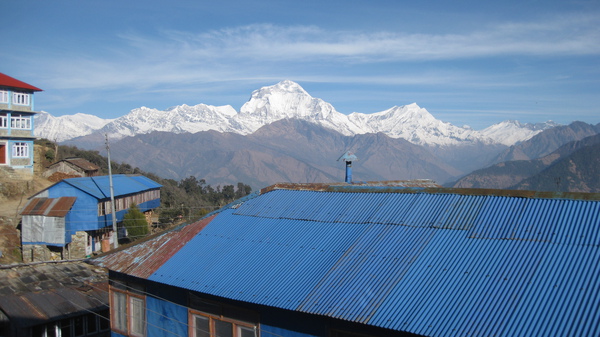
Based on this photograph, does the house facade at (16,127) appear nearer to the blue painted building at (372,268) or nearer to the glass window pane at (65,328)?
the glass window pane at (65,328)

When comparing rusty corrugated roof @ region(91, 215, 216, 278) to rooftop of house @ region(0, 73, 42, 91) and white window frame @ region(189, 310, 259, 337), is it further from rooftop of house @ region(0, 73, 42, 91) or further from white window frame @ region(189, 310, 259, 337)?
rooftop of house @ region(0, 73, 42, 91)

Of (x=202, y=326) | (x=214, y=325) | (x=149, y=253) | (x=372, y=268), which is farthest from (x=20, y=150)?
(x=372, y=268)

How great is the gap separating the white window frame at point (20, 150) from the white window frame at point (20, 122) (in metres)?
1.39

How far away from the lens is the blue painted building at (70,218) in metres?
30.9

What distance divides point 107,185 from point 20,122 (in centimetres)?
1371

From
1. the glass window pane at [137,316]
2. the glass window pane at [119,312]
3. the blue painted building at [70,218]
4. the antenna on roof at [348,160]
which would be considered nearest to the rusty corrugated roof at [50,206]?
the blue painted building at [70,218]

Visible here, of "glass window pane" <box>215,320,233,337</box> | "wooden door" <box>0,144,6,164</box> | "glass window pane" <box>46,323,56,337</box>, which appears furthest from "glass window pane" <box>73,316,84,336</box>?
"wooden door" <box>0,144,6,164</box>

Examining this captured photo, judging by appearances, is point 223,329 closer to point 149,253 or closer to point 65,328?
point 149,253

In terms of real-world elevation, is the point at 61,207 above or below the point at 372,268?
below

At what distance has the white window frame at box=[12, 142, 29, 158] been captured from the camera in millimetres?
42500

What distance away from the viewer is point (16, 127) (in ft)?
140

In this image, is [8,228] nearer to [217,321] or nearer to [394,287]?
[217,321]

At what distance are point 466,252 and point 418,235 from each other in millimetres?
1278

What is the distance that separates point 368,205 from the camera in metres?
13.1
